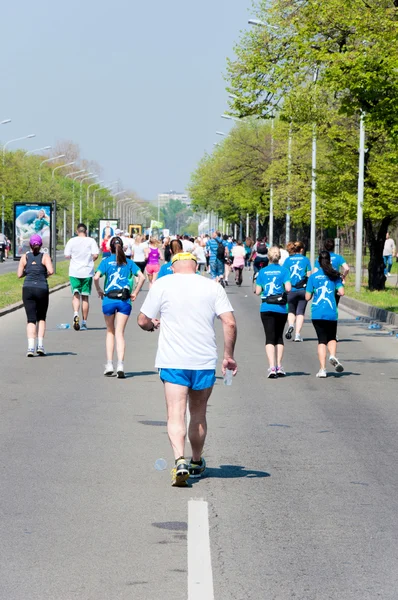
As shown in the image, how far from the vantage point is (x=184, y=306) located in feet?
25.1

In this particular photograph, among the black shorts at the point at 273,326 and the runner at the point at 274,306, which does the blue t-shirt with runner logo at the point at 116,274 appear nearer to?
the runner at the point at 274,306

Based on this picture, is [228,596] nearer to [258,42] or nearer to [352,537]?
[352,537]

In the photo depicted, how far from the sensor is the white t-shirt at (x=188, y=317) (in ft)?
25.0

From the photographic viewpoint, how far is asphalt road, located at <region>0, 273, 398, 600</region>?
17.9 ft

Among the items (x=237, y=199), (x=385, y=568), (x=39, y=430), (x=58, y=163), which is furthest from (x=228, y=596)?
(x=58, y=163)

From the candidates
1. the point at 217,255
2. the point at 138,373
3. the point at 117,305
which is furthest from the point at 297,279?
the point at 217,255

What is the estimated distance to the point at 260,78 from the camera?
32.2 meters

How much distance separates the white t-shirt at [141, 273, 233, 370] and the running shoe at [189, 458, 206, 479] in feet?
2.45

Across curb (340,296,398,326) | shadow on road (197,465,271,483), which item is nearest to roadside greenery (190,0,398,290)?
curb (340,296,398,326)

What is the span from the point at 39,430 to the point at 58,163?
546 feet

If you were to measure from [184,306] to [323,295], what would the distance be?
7.30m

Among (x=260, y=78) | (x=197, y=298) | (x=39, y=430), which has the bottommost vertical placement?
Result: (x=39, y=430)

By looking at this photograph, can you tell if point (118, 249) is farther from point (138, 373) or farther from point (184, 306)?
point (184, 306)

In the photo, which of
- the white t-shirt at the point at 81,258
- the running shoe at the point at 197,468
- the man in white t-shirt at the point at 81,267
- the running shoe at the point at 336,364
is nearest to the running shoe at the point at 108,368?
the running shoe at the point at 336,364
